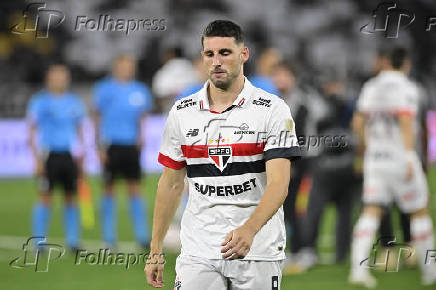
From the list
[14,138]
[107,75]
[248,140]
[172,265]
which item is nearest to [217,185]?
[248,140]

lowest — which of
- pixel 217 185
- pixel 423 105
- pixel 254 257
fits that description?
pixel 254 257

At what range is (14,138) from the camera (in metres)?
20.9

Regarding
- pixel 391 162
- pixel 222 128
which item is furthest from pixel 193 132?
pixel 391 162

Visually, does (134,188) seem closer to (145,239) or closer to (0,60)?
(145,239)

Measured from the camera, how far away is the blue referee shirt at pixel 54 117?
1150cm

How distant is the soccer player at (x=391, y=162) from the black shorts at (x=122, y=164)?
11.8 feet

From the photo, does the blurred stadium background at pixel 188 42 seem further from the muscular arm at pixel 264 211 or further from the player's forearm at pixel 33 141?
the muscular arm at pixel 264 211

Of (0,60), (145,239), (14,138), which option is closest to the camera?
(145,239)

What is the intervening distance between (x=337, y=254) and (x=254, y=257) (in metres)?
6.05

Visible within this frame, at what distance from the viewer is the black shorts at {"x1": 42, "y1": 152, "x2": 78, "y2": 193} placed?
37.9 feet

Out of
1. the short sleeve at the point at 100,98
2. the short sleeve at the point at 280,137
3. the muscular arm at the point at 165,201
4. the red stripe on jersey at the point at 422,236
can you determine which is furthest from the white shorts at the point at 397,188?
the short sleeve at the point at 280,137

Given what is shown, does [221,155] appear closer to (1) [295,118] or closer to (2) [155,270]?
(2) [155,270]

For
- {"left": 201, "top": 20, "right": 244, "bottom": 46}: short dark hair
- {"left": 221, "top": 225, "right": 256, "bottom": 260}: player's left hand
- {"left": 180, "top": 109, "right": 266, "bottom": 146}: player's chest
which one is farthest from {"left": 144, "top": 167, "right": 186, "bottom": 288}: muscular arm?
{"left": 201, "top": 20, "right": 244, "bottom": 46}: short dark hair

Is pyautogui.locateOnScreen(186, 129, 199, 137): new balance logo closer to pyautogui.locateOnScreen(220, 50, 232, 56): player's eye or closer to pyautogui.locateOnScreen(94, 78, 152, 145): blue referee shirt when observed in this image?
pyautogui.locateOnScreen(220, 50, 232, 56): player's eye
